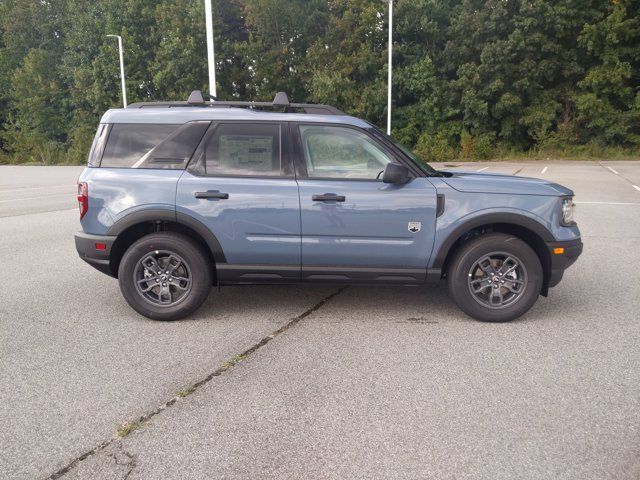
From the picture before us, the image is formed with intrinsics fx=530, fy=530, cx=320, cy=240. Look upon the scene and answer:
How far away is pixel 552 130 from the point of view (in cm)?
3359

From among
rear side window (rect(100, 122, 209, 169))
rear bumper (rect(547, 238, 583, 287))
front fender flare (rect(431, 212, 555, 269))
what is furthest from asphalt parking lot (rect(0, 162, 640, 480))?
rear side window (rect(100, 122, 209, 169))

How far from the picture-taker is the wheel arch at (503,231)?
4539 millimetres

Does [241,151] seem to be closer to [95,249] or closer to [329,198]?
[329,198]

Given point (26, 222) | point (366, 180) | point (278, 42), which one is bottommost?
point (26, 222)

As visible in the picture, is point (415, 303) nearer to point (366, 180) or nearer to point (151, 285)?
point (366, 180)

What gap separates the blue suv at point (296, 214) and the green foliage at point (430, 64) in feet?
Result: 95.6

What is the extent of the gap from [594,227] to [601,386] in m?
7.02

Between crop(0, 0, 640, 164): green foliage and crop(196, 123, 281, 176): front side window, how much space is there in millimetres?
29130

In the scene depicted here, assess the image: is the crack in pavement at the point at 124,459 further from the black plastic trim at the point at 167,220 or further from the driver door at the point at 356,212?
the driver door at the point at 356,212

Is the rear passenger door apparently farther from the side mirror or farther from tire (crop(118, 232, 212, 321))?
the side mirror

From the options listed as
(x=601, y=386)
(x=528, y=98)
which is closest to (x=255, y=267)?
(x=601, y=386)

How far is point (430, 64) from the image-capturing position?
3322 cm

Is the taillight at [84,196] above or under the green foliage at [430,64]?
under

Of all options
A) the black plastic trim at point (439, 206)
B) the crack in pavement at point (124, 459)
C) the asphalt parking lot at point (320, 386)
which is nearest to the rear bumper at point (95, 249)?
the asphalt parking lot at point (320, 386)
